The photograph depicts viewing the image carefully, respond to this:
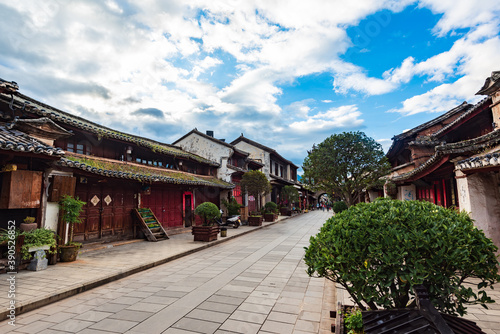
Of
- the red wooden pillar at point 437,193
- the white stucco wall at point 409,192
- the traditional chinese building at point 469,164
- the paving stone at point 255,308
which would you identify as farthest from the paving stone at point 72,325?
the white stucco wall at point 409,192

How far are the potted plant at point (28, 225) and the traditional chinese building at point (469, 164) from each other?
9.18 meters

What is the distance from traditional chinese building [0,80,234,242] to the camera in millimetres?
6469

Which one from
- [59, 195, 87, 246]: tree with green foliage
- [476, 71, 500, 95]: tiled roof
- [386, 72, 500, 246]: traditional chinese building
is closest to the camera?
[386, 72, 500, 246]: traditional chinese building

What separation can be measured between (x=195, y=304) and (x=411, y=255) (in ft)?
11.7

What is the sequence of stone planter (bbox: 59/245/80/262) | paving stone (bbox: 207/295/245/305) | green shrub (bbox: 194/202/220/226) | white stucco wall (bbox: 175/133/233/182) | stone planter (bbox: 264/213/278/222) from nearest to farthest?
paving stone (bbox: 207/295/245/305)
stone planter (bbox: 59/245/80/262)
green shrub (bbox: 194/202/220/226)
white stucco wall (bbox: 175/133/233/182)
stone planter (bbox: 264/213/278/222)

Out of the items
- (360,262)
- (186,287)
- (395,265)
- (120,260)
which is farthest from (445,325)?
(120,260)

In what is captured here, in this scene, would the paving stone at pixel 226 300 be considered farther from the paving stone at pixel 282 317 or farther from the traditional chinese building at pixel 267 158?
the traditional chinese building at pixel 267 158

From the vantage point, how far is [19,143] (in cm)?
561

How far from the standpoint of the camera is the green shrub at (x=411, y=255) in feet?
7.89

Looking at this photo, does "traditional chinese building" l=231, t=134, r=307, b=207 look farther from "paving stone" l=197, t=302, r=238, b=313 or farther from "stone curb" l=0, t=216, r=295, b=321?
"paving stone" l=197, t=302, r=238, b=313

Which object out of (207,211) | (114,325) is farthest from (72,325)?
(207,211)

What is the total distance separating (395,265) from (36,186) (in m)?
8.16

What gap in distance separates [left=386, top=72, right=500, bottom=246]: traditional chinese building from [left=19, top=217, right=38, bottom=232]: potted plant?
918 cm

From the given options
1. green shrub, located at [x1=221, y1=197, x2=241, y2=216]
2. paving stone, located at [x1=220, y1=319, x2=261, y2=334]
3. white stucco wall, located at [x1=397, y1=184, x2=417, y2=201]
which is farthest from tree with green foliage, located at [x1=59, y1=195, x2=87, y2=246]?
white stucco wall, located at [x1=397, y1=184, x2=417, y2=201]
